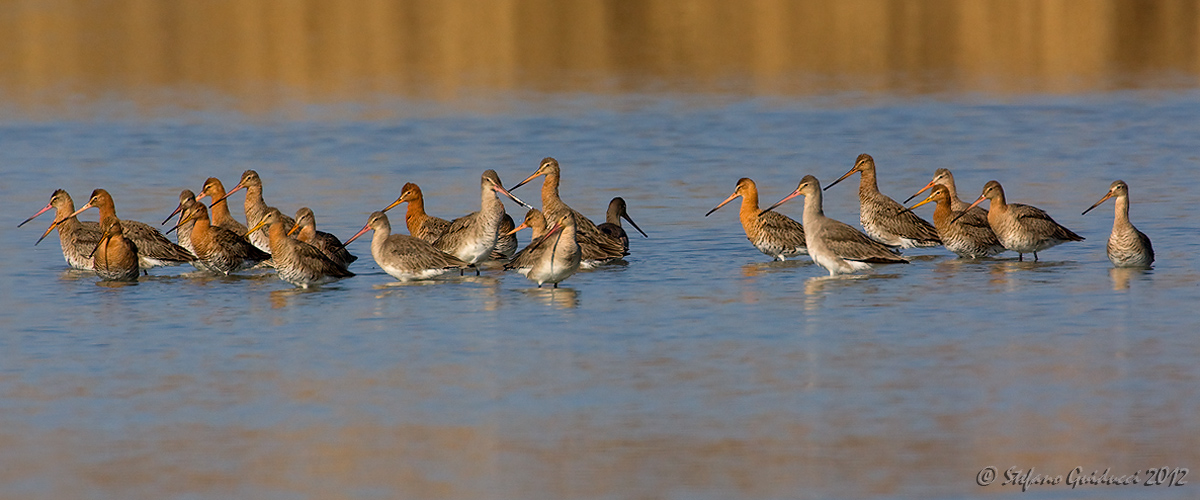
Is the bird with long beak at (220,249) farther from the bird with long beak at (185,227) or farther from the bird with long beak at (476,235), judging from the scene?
the bird with long beak at (476,235)

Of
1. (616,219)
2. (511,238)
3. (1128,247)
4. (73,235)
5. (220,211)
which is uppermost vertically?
(220,211)

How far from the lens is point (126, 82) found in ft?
105

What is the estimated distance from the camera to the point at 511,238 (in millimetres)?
14930

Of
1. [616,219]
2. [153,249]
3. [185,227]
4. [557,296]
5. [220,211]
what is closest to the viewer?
[557,296]

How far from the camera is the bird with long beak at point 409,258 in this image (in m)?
13.0

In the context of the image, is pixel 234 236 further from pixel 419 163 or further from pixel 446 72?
pixel 446 72

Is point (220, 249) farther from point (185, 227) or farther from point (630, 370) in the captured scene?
point (630, 370)

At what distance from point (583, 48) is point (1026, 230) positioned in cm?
2471

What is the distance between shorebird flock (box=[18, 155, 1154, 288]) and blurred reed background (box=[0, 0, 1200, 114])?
523 inches

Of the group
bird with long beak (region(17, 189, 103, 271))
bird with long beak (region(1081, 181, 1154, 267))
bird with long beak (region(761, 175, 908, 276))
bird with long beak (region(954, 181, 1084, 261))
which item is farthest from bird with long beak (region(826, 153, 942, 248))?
bird with long beak (region(17, 189, 103, 271))

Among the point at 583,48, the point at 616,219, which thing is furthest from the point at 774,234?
the point at 583,48

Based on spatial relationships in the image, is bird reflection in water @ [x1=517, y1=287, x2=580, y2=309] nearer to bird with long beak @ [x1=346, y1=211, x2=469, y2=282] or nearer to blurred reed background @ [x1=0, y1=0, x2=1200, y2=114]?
bird with long beak @ [x1=346, y1=211, x2=469, y2=282]

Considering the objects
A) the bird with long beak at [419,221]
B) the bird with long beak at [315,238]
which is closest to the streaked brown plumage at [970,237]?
the bird with long beak at [419,221]

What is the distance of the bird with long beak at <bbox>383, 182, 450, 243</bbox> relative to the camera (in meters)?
14.9
